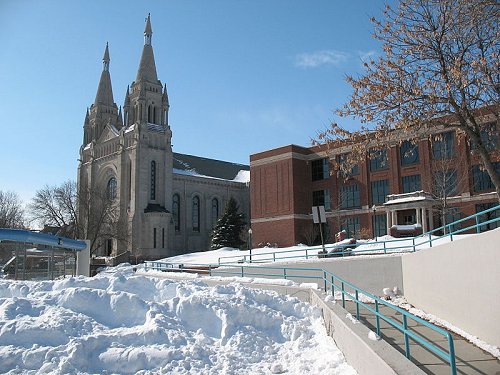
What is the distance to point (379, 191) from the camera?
154 ft

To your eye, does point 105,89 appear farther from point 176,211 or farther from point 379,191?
point 379,191

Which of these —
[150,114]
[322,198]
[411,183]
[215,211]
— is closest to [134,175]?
[150,114]

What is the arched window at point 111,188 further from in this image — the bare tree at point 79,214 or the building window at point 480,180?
the building window at point 480,180

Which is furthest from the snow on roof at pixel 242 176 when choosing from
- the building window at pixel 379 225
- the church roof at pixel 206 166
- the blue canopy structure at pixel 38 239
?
the blue canopy structure at pixel 38 239

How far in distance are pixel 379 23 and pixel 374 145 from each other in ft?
12.3

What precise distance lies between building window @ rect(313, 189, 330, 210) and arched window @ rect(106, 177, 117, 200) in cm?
2970

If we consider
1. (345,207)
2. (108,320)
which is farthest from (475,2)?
(345,207)

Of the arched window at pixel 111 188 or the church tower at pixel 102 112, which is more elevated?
A: the church tower at pixel 102 112

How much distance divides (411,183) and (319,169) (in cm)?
1099

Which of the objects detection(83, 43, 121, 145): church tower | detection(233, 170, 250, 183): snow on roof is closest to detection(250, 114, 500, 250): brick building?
detection(233, 170, 250, 183): snow on roof

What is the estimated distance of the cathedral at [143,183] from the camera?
6144 centimetres

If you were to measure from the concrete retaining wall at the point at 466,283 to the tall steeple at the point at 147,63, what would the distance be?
61.7 m

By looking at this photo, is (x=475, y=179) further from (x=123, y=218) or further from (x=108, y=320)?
(x=123, y=218)

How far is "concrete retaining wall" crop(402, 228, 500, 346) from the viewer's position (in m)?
7.99
